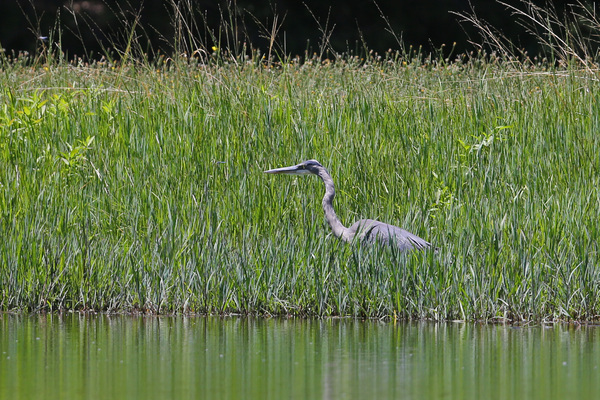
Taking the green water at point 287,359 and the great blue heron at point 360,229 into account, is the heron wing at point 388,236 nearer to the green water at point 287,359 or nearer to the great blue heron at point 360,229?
the great blue heron at point 360,229

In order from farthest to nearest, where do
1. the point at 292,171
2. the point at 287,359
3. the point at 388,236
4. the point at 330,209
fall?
the point at 292,171
the point at 330,209
the point at 388,236
the point at 287,359

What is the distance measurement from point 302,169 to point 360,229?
749 mm

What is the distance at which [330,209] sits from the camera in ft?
20.1

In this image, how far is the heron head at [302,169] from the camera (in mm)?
6309

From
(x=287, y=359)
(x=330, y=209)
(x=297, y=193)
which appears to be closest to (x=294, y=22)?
(x=297, y=193)

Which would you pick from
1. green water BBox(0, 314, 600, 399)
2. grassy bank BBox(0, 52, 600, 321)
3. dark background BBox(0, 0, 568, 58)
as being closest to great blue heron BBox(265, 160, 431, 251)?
grassy bank BBox(0, 52, 600, 321)

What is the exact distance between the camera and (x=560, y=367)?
3.97 meters

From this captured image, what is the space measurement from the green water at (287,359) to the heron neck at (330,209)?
2.88ft

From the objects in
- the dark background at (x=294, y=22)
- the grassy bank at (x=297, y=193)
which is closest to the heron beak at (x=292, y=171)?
the grassy bank at (x=297, y=193)

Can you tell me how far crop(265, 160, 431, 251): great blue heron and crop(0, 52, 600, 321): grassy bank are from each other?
108mm

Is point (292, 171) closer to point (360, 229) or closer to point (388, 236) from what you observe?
point (360, 229)

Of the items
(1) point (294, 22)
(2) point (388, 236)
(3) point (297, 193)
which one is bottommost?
(2) point (388, 236)

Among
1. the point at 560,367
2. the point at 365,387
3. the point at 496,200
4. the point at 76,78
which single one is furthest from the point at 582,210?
the point at 76,78

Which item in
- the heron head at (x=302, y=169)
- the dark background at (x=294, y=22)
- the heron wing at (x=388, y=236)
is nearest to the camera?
the heron wing at (x=388, y=236)
